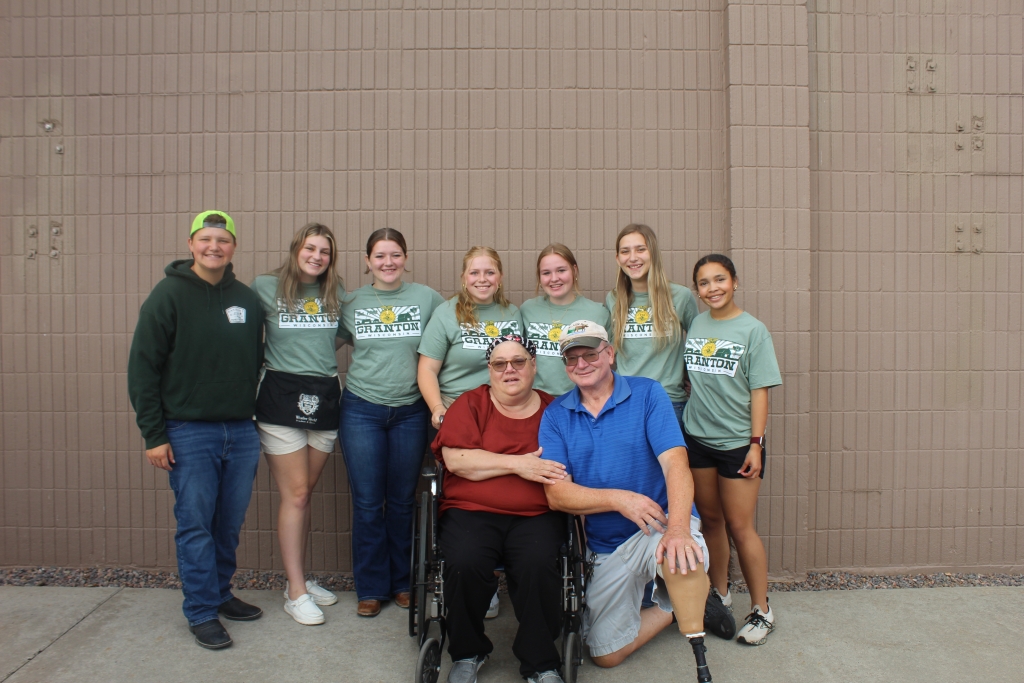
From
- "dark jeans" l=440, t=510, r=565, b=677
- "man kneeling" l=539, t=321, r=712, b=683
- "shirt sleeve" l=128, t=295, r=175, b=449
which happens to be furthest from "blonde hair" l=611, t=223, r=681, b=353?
"shirt sleeve" l=128, t=295, r=175, b=449

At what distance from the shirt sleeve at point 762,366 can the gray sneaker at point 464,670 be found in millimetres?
1597

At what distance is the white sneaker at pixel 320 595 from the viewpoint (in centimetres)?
331

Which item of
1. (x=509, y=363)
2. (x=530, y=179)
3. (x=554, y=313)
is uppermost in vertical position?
(x=530, y=179)

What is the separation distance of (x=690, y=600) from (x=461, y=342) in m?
1.43

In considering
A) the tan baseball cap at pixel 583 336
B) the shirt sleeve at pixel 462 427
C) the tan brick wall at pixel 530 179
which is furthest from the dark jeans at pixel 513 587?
the tan brick wall at pixel 530 179

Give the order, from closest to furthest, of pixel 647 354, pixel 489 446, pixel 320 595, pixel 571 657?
pixel 571 657 < pixel 489 446 < pixel 647 354 < pixel 320 595

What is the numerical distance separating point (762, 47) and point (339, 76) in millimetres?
2301

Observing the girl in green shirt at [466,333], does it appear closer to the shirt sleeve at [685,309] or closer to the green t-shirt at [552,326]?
the green t-shirt at [552,326]

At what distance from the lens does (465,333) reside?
10.1 ft

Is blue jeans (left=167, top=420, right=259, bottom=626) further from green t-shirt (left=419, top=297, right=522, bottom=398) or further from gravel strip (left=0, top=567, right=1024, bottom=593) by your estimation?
green t-shirt (left=419, top=297, right=522, bottom=398)

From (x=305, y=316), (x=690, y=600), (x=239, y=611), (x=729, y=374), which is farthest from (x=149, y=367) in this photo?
Result: (x=729, y=374)

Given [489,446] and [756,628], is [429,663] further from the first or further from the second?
[756,628]

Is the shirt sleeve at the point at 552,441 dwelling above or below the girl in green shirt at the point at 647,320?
below

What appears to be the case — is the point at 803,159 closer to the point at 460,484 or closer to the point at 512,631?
the point at 460,484
